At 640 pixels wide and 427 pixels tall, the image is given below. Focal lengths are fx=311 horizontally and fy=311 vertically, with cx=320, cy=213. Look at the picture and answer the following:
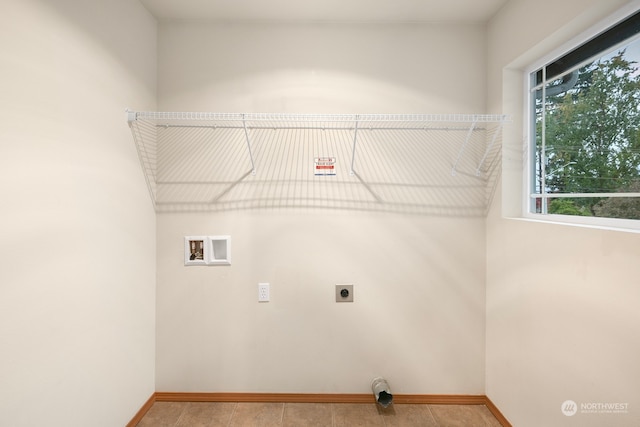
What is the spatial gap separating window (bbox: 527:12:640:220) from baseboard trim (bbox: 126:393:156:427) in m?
2.68

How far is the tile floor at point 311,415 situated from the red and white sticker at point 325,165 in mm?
1551

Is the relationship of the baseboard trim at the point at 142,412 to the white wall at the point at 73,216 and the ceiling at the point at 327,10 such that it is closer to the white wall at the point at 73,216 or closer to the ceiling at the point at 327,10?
the white wall at the point at 73,216

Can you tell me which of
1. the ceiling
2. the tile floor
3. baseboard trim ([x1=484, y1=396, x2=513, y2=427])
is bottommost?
the tile floor

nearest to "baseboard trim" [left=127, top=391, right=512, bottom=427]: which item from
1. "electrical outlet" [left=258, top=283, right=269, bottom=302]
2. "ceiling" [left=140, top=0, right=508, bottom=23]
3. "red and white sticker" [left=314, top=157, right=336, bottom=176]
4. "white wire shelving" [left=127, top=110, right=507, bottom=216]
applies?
"electrical outlet" [left=258, top=283, right=269, bottom=302]

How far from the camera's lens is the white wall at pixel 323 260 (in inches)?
81.7

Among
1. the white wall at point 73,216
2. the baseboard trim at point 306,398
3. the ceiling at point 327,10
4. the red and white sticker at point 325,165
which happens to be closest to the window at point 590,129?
the ceiling at point 327,10

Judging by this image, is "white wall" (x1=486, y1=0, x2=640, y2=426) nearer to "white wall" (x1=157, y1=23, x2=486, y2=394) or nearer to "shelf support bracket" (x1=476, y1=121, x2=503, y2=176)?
"shelf support bracket" (x1=476, y1=121, x2=503, y2=176)

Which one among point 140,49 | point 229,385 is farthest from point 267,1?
point 229,385

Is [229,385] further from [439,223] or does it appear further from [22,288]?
[439,223]

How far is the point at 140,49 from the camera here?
6.23ft

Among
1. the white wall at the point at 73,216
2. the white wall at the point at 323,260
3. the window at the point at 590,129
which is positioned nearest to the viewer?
the white wall at the point at 73,216

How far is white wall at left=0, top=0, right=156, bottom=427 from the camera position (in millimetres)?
1146

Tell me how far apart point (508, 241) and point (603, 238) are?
62 cm

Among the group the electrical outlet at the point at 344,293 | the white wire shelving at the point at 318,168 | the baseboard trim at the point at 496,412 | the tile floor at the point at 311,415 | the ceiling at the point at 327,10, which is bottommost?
the tile floor at the point at 311,415
